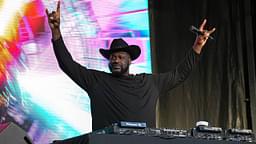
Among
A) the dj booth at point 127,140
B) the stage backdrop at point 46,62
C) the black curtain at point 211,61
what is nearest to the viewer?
the dj booth at point 127,140

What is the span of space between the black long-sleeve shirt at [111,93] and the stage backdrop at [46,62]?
603 millimetres

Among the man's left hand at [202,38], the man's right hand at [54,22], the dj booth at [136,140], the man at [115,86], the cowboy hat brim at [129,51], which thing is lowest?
the dj booth at [136,140]

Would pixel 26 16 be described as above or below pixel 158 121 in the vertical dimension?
above

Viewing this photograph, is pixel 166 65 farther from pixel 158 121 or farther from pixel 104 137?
pixel 104 137

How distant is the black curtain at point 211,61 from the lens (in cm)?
405

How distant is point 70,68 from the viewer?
9.18 ft

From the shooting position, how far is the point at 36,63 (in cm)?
343

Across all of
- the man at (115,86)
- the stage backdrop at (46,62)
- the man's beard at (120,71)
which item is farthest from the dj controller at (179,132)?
the stage backdrop at (46,62)

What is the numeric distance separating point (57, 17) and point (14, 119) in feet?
2.64

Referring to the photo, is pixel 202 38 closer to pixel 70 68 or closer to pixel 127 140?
pixel 70 68

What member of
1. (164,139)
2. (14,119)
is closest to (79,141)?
(164,139)

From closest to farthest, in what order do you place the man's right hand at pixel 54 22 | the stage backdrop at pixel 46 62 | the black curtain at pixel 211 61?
the man's right hand at pixel 54 22, the stage backdrop at pixel 46 62, the black curtain at pixel 211 61

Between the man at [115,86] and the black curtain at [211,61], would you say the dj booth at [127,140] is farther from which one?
the black curtain at [211,61]

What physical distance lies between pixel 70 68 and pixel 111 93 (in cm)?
22
